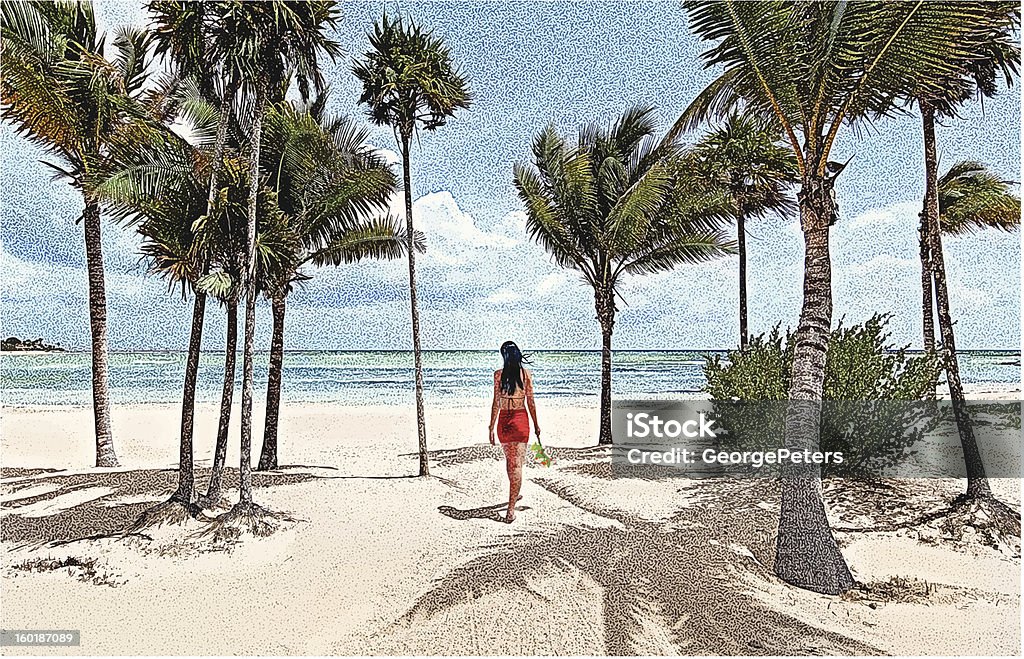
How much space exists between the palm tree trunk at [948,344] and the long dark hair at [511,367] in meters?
2.50

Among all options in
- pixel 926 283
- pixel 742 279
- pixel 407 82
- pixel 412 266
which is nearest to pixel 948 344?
pixel 926 283

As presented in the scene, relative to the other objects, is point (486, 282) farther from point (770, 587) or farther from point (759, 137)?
point (770, 587)

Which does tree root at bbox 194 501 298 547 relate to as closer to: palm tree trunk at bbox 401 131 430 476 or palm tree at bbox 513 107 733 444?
palm tree trunk at bbox 401 131 430 476

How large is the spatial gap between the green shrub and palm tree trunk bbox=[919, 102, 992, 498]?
31cm

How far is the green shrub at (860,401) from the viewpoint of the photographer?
4859 mm

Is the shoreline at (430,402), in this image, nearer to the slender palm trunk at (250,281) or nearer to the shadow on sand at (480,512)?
the shadow on sand at (480,512)

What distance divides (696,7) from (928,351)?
2.90m

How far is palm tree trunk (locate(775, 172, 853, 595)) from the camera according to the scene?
11.2 feet

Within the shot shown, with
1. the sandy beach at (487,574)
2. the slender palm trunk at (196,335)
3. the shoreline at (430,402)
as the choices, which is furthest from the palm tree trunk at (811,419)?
the shoreline at (430,402)

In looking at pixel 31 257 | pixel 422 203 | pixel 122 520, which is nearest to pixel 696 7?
pixel 122 520

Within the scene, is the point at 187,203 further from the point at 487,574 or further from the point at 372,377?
the point at 372,377

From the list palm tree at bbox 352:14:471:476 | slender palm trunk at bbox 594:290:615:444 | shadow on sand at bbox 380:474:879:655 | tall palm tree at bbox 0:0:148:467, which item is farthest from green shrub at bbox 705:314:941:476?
tall palm tree at bbox 0:0:148:467

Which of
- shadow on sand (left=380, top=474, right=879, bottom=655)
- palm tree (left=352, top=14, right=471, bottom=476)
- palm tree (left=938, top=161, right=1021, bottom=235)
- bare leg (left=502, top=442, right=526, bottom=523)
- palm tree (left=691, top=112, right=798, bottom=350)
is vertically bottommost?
shadow on sand (left=380, top=474, right=879, bottom=655)

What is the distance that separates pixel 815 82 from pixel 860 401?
2363 millimetres
